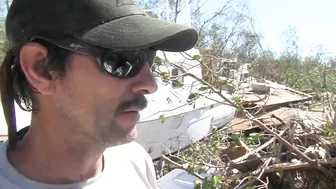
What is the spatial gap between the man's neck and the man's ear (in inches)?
5.8

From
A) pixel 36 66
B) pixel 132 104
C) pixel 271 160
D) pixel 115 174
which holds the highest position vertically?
pixel 36 66

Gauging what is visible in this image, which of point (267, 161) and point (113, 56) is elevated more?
point (113, 56)

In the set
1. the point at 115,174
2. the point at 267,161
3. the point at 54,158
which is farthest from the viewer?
the point at 267,161

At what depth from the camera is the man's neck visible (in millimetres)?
1252

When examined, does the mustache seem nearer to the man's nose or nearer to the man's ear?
the man's nose

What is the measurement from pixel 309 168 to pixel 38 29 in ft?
10.0

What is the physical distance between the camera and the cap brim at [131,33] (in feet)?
3.79

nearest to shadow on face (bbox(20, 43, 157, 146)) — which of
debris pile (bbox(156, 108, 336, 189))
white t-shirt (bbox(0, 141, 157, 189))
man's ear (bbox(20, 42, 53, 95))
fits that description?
man's ear (bbox(20, 42, 53, 95))

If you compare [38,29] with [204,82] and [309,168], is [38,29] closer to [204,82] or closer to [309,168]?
[204,82]

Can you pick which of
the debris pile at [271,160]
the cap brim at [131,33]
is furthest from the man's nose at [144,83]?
the debris pile at [271,160]

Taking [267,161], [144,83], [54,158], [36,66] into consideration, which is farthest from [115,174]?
[267,161]

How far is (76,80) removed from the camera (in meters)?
1.23

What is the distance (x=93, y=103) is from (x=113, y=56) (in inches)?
5.9

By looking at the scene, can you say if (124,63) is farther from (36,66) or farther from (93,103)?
(36,66)
